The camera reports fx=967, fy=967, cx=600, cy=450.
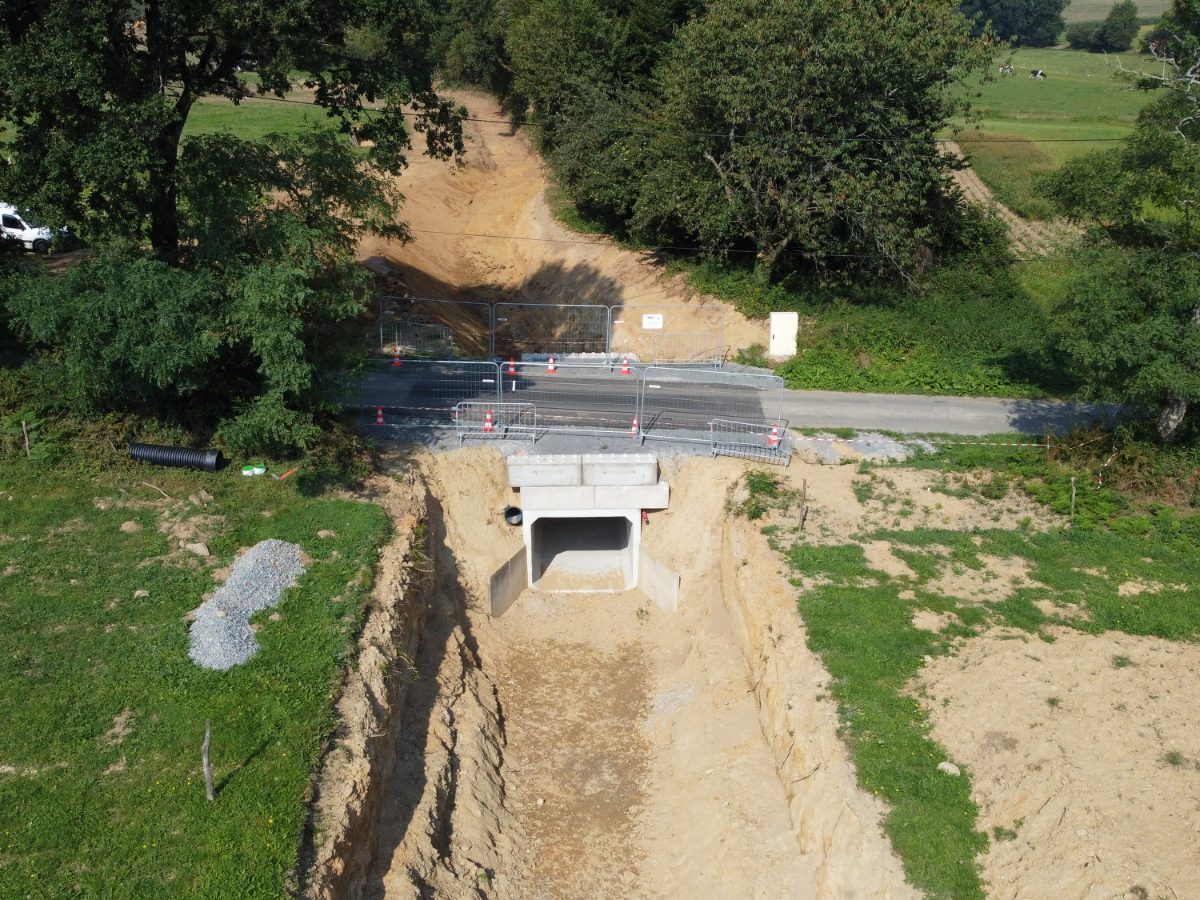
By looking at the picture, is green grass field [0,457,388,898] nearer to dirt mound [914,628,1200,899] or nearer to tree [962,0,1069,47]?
dirt mound [914,628,1200,899]

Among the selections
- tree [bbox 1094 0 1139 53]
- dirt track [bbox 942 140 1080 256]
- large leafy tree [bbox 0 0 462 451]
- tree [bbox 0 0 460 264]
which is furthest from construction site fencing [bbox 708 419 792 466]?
tree [bbox 1094 0 1139 53]

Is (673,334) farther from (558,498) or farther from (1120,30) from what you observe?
(1120,30)

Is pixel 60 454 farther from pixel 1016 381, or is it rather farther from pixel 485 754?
pixel 1016 381

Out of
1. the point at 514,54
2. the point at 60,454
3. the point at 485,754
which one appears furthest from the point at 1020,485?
the point at 514,54

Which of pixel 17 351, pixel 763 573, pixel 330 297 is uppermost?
pixel 330 297

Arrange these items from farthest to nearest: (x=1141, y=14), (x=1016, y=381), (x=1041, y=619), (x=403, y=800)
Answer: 1. (x=1141, y=14)
2. (x=1016, y=381)
3. (x=1041, y=619)
4. (x=403, y=800)

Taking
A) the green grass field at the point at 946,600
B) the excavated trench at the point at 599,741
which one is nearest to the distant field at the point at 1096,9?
the green grass field at the point at 946,600
